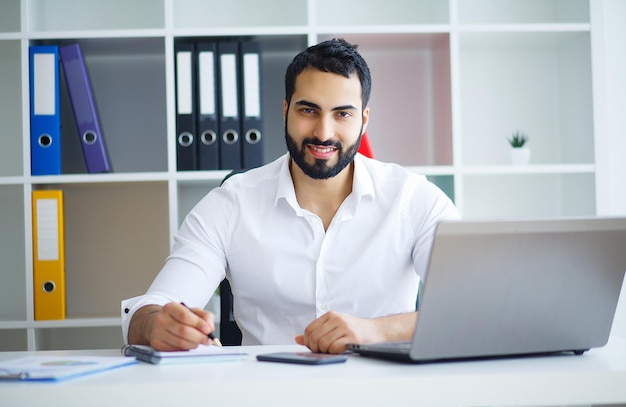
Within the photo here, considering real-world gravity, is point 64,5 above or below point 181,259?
above

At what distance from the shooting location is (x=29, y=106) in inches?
93.6

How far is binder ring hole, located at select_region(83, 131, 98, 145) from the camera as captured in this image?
Result: 2396mm

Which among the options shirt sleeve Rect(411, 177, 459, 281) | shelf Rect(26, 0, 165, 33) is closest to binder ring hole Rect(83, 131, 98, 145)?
shelf Rect(26, 0, 165, 33)

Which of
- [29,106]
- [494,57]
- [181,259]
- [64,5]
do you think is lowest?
[181,259]

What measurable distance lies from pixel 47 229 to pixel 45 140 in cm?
29

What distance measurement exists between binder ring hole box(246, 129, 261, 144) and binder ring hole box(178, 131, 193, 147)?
0.61 ft

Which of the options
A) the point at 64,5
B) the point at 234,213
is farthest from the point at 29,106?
the point at 234,213

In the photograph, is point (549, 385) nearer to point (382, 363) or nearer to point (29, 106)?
point (382, 363)

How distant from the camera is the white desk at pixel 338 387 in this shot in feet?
2.73

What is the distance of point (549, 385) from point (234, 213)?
1.03 m

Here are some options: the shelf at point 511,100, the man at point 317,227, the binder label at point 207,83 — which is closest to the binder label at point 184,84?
the binder label at point 207,83

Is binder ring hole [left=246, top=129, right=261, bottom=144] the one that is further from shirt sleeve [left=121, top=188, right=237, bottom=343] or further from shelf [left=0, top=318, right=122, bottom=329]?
shelf [left=0, top=318, right=122, bottom=329]

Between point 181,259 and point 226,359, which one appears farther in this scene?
point 181,259

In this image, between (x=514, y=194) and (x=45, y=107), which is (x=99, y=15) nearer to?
(x=45, y=107)
